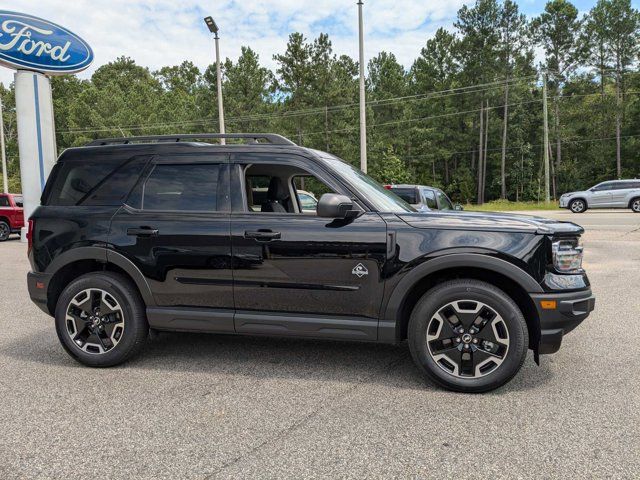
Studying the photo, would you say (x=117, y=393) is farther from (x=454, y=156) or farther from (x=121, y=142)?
(x=454, y=156)

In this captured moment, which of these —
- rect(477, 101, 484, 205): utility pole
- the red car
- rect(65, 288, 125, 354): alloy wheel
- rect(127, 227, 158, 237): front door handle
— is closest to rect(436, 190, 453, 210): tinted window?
rect(127, 227, 158, 237): front door handle

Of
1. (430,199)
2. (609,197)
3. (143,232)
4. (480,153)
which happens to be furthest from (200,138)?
(480,153)

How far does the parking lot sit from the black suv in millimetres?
372

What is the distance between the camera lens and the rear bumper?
14.5 feet

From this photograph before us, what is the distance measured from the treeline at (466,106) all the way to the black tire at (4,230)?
110 feet

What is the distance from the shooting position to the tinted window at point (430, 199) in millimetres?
11758

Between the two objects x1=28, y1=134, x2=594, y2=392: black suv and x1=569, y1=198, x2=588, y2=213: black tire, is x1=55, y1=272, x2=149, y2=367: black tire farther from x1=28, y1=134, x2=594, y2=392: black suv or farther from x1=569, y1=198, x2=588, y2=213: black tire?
x1=569, y1=198, x2=588, y2=213: black tire

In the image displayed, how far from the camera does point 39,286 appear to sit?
4.46 meters

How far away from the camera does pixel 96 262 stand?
14.8ft

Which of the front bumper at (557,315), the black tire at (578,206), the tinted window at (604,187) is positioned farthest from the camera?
the black tire at (578,206)

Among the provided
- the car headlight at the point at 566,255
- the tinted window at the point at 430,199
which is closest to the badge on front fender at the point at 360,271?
the car headlight at the point at 566,255

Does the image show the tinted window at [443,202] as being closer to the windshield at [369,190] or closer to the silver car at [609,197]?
the windshield at [369,190]

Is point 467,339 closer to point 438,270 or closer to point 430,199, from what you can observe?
point 438,270

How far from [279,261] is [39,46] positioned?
15175mm
